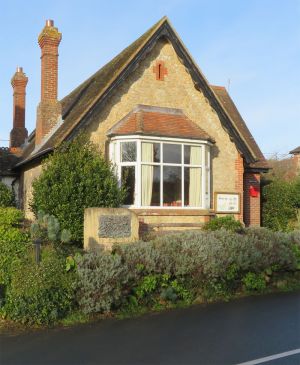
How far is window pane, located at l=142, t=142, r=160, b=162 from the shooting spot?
13812mm

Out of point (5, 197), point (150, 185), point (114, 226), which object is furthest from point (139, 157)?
point (5, 197)

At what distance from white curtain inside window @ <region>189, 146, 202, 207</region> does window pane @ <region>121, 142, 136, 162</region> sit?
1906 millimetres

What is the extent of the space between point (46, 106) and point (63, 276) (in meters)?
9.10

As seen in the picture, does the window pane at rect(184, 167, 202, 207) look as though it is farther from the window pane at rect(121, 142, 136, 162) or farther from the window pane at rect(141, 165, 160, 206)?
the window pane at rect(121, 142, 136, 162)

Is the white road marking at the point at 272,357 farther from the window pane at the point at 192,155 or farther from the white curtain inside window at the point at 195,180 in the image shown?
the window pane at the point at 192,155

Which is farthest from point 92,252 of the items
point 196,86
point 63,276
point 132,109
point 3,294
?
point 196,86

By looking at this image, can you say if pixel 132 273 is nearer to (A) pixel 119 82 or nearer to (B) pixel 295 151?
(A) pixel 119 82

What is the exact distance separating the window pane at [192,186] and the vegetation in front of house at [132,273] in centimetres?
289

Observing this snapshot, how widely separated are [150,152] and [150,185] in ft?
3.15

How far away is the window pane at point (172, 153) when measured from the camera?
14.2 metres

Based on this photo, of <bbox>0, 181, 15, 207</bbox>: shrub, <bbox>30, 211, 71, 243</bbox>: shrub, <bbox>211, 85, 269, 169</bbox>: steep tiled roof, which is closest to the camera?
<bbox>30, 211, 71, 243</bbox>: shrub

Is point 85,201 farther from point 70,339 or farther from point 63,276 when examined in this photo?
point 70,339

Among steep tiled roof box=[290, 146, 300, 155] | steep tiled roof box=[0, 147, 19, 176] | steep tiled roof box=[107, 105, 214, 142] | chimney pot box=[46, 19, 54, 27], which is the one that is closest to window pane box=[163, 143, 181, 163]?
steep tiled roof box=[107, 105, 214, 142]

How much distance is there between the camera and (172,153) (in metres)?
14.3
